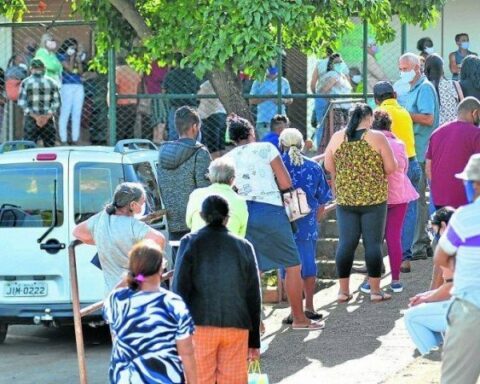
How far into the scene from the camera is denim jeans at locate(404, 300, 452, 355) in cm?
878

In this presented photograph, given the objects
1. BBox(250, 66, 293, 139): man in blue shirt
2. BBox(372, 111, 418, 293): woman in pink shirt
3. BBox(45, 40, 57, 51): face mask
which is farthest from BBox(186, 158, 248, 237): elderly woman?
BBox(45, 40, 57, 51): face mask

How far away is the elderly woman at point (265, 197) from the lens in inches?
→ 436

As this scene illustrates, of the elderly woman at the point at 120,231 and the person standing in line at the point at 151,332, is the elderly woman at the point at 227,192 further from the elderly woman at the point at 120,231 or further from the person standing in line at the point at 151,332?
the person standing in line at the point at 151,332

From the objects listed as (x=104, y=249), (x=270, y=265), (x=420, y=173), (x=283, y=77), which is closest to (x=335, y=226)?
(x=420, y=173)

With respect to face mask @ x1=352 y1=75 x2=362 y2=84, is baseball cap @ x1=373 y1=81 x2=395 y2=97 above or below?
below

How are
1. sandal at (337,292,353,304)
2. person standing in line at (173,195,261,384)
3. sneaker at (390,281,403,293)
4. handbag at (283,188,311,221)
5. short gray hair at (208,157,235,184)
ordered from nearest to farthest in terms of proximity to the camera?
person standing in line at (173,195,261,384) < short gray hair at (208,157,235,184) < handbag at (283,188,311,221) < sandal at (337,292,353,304) < sneaker at (390,281,403,293)

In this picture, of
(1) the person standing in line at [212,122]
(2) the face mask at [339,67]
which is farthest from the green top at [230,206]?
(2) the face mask at [339,67]

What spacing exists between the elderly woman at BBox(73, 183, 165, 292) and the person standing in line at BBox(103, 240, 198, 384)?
1.89 meters

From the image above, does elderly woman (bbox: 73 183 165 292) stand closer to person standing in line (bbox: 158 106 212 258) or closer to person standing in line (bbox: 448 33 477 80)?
person standing in line (bbox: 158 106 212 258)

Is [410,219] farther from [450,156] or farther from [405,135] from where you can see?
[450,156]

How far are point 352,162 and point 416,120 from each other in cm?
212

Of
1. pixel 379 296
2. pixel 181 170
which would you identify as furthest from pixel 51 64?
pixel 181 170

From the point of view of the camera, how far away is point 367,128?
12156mm

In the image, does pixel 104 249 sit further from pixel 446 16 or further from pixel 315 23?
pixel 446 16
